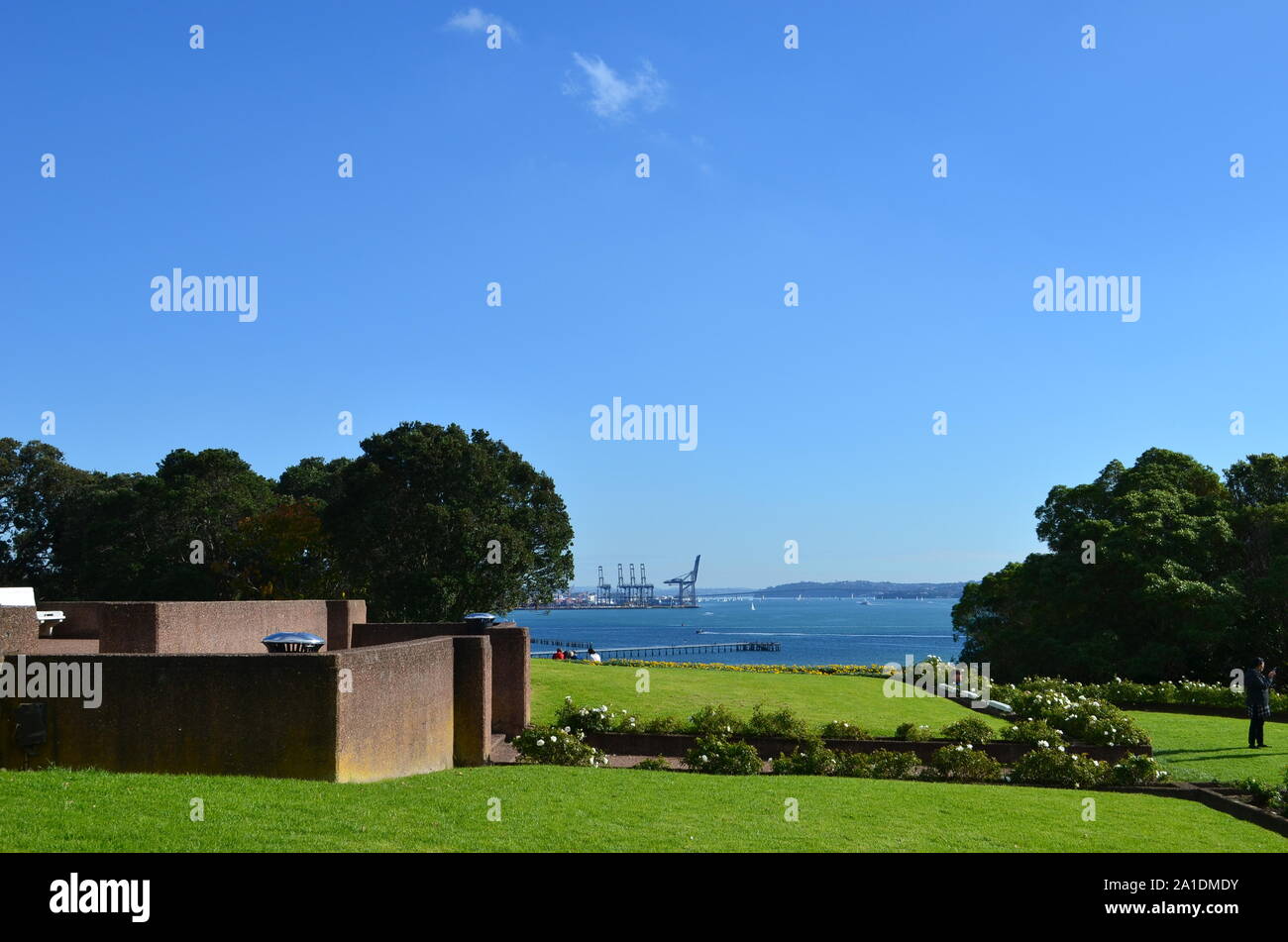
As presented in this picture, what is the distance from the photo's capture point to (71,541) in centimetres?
5519

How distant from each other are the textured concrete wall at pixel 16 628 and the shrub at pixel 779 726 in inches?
461

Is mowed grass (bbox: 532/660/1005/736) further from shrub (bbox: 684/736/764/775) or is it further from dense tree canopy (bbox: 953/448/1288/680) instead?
dense tree canopy (bbox: 953/448/1288/680)

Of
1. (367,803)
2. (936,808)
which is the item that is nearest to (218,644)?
(367,803)

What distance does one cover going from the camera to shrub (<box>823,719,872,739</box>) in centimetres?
1903

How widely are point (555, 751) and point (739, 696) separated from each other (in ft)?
32.9

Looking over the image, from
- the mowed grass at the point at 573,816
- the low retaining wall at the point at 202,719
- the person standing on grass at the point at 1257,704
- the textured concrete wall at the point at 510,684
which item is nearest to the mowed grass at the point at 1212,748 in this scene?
the person standing on grass at the point at 1257,704

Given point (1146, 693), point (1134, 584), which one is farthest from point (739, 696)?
point (1134, 584)

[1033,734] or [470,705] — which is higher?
[470,705]

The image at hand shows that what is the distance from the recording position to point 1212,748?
19797mm

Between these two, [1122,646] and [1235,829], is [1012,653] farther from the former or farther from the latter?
[1235,829]

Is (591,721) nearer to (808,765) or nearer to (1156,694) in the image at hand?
(808,765)

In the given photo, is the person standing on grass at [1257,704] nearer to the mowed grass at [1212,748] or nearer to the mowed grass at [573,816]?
the mowed grass at [1212,748]

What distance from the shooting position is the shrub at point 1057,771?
15172 millimetres

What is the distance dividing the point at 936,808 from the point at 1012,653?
85.0 feet
